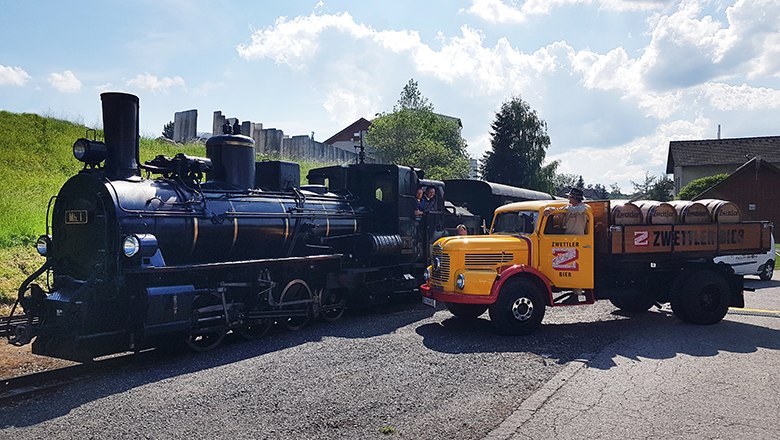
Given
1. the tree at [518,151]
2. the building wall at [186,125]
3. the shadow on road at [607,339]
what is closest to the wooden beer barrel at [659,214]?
the shadow on road at [607,339]

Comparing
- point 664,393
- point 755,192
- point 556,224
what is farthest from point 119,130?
point 755,192

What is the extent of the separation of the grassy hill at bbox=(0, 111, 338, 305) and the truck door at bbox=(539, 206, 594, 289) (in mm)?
10231

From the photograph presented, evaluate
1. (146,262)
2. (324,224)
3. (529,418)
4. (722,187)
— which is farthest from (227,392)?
(722,187)

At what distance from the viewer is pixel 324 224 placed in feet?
34.6

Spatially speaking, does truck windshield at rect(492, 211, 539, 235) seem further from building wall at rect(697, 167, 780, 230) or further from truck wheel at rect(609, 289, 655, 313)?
building wall at rect(697, 167, 780, 230)

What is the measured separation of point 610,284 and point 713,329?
176 centimetres

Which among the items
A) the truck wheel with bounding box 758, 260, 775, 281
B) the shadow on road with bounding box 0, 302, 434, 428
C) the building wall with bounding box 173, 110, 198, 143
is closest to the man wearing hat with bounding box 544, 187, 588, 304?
the shadow on road with bounding box 0, 302, 434, 428

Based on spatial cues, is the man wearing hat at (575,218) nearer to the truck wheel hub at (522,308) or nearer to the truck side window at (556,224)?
the truck side window at (556,224)

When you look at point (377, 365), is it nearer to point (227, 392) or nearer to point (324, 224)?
point (227, 392)

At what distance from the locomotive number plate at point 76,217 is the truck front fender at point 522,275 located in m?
6.05

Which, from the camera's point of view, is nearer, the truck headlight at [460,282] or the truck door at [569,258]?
the truck headlight at [460,282]

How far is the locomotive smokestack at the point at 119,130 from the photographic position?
781 centimetres

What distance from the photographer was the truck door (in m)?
9.24

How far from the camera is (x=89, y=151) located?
25.7 ft
